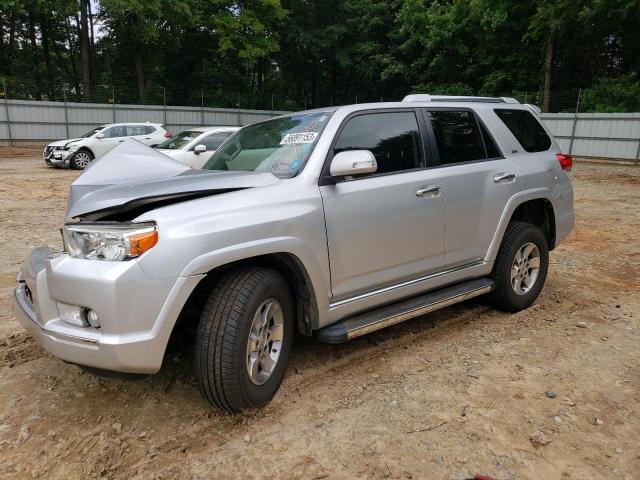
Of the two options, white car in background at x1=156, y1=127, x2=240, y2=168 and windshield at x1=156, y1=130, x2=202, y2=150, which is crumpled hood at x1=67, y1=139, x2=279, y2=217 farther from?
windshield at x1=156, y1=130, x2=202, y2=150

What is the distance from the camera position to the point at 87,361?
255 cm

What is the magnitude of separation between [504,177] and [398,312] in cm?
162

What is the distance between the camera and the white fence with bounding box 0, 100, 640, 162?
21266 millimetres

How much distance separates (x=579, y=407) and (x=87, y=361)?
2754 millimetres

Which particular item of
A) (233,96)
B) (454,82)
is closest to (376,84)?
(454,82)

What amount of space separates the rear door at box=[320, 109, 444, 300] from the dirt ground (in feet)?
2.16

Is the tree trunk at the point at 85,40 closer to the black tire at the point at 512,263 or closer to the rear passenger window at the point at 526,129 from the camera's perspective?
the rear passenger window at the point at 526,129

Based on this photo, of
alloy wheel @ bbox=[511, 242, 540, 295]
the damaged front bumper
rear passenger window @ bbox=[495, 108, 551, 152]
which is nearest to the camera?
the damaged front bumper

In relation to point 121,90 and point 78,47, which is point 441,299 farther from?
point 78,47

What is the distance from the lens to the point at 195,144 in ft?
42.1

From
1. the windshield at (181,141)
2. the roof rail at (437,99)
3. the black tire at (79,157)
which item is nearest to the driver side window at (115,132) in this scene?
the black tire at (79,157)

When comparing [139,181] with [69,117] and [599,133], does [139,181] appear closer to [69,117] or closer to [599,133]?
[599,133]

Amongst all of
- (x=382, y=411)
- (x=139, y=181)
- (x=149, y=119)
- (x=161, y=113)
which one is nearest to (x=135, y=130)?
(x=149, y=119)

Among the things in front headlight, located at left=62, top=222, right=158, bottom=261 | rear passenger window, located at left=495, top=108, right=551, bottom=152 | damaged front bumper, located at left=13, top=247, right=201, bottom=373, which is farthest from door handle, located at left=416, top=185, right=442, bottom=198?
front headlight, located at left=62, top=222, right=158, bottom=261
